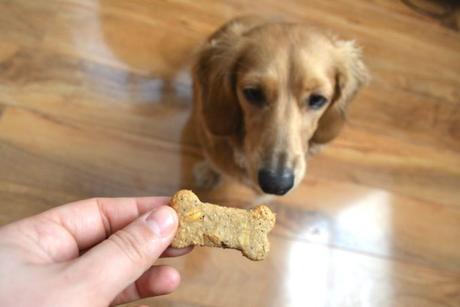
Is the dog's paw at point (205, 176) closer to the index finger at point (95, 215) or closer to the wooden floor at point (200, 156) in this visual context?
the wooden floor at point (200, 156)

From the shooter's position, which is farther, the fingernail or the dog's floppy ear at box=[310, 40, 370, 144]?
the dog's floppy ear at box=[310, 40, 370, 144]

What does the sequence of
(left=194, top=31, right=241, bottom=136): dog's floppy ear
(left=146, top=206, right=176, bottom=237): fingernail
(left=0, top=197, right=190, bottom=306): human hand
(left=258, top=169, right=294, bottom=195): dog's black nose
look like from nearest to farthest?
1. (left=0, top=197, right=190, bottom=306): human hand
2. (left=146, top=206, right=176, bottom=237): fingernail
3. (left=258, top=169, right=294, bottom=195): dog's black nose
4. (left=194, top=31, right=241, bottom=136): dog's floppy ear

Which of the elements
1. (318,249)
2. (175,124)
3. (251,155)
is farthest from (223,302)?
(175,124)

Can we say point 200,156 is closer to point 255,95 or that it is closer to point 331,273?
point 255,95

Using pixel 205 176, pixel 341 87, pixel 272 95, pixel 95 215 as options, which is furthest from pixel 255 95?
pixel 95 215

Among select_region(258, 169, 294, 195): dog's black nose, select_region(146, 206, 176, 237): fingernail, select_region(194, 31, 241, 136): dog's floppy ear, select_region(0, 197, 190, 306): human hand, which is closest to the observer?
select_region(0, 197, 190, 306): human hand

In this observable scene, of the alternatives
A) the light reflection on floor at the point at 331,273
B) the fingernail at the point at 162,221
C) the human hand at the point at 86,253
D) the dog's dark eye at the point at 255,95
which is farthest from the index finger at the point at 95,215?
the light reflection on floor at the point at 331,273

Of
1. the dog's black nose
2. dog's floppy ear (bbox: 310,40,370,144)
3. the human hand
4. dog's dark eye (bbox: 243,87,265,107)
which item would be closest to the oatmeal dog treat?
the human hand

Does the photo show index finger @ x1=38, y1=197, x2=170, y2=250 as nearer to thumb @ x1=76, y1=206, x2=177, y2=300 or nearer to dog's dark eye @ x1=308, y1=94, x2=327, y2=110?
thumb @ x1=76, y1=206, x2=177, y2=300
